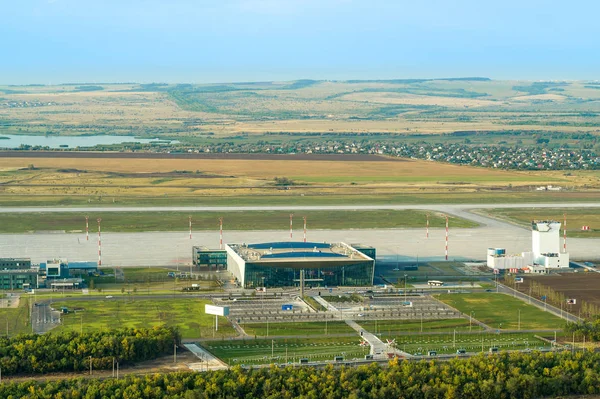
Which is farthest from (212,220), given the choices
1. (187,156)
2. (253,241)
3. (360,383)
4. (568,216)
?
(187,156)

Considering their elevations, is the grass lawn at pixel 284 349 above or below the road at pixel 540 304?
below

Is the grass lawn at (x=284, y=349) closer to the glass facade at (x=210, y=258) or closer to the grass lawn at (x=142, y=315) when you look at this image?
the grass lawn at (x=142, y=315)

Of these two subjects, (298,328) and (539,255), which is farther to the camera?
(539,255)

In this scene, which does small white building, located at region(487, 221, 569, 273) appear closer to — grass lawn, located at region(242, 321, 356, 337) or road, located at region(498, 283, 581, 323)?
road, located at region(498, 283, 581, 323)

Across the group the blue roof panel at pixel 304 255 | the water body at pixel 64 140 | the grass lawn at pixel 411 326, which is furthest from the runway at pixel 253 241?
the water body at pixel 64 140

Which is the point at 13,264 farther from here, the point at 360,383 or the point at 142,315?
the point at 360,383

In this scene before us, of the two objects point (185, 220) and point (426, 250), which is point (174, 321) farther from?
point (185, 220)
